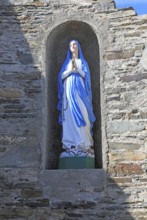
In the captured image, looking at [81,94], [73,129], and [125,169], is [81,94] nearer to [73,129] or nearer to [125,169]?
[73,129]

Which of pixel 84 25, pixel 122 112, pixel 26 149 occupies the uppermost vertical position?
pixel 84 25

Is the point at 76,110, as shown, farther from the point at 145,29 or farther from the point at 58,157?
the point at 145,29

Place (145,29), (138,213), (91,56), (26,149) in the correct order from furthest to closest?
(91,56), (145,29), (26,149), (138,213)

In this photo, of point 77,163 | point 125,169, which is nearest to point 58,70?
point 77,163

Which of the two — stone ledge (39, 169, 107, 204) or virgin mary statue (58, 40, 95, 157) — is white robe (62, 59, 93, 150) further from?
stone ledge (39, 169, 107, 204)

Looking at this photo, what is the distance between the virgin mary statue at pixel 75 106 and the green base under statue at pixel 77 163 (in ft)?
0.20

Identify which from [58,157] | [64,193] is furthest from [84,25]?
[64,193]

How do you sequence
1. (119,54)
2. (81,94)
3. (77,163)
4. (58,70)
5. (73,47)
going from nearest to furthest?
1. (77,163)
2. (81,94)
3. (119,54)
4. (73,47)
5. (58,70)

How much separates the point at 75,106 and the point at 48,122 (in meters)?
0.44

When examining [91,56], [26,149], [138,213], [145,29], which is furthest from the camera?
[91,56]

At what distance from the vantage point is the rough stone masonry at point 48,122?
5.18 metres

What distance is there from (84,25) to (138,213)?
2.62 m

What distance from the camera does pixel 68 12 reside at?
605cm

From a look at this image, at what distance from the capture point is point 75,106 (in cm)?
556
